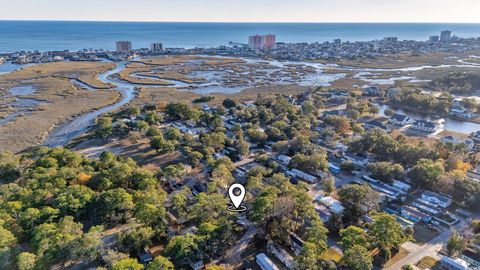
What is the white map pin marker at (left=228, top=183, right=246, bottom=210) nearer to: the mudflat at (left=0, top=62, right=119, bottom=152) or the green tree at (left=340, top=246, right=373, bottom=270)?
the green tree at (left=340, top=246, right=373, bottom=270)

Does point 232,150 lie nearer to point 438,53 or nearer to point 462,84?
point 462,84

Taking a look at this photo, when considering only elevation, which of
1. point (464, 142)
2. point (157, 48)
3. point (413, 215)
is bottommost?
point (413, 215)

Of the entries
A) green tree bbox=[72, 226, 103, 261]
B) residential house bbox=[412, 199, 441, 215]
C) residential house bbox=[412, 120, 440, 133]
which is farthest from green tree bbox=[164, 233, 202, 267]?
residential house bbox=[412, 120, 440, 133]

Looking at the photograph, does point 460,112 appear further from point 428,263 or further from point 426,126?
point 428,263

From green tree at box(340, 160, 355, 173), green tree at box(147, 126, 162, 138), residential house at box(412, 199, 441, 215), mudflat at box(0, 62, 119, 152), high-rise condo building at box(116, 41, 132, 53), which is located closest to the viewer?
residential house at box(412, 199, 441, 215)

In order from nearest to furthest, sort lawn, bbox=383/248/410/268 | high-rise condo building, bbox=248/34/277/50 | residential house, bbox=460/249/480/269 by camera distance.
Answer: residential house, bbox=460/249/480/269 < lawn, bbox=383/248/410/268 < high-rise condo building, bbox=248/34/277/50

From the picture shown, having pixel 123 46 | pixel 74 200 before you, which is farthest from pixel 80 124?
pixel 123 46
